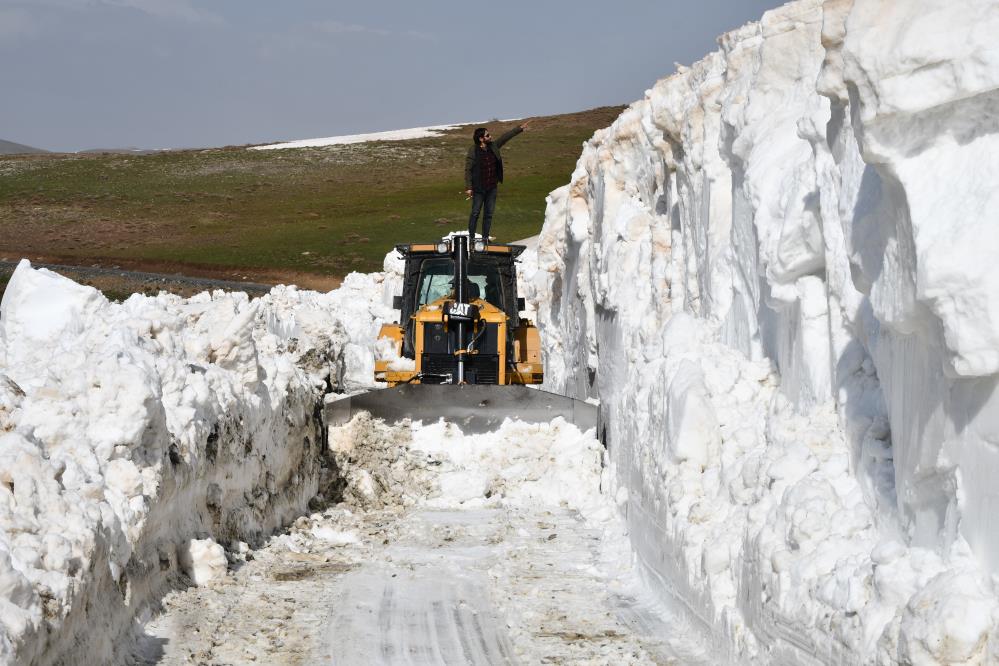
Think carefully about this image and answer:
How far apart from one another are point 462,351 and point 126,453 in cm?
742

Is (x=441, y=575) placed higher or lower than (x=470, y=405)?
lower

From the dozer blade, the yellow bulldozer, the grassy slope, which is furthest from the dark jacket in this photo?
the grassy slope

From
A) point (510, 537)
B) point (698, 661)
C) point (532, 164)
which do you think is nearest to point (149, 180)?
point (532, 164)

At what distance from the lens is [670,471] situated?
823 cm

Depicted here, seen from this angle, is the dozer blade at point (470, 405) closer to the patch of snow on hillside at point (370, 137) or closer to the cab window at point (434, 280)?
the cab window at point (434, 280)

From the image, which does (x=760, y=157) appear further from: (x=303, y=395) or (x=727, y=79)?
(x=303, y=395)

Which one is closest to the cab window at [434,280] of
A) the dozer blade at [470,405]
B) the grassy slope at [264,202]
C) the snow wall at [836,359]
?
the dozer blade at [470,405]

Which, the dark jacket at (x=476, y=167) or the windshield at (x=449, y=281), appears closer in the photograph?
the windshield at (x=449, y=281)

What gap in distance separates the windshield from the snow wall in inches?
144

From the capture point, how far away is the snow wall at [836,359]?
4.56 meters

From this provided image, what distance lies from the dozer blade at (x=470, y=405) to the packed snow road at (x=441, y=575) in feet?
0.45

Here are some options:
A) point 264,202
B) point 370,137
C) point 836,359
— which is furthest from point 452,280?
point 370,137

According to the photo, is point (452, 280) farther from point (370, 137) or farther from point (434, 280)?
point (370, 137)

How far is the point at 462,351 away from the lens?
14523mm
